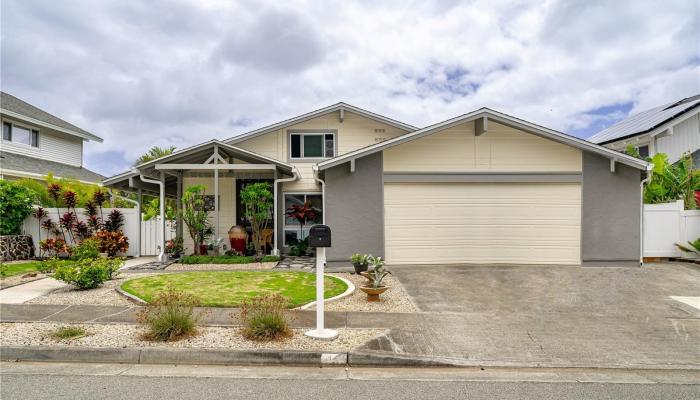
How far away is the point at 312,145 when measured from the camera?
1697cm

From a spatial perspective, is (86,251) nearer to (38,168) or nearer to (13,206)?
(13,206)

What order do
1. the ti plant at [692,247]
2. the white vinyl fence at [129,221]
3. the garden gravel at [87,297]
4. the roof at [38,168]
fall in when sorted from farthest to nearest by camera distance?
1. the roof at [38,168]
2. the white vinyl fence at [129,221]
3. the ti plant at [692,247]
4. the garden gravel at [87,297]

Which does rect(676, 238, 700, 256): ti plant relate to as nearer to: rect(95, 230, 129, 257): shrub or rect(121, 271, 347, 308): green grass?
rect(121, 271, 347, 308): green grass

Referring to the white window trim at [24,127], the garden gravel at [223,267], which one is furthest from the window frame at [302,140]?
the white window trim at [24,127]

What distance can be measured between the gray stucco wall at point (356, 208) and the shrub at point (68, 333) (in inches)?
272

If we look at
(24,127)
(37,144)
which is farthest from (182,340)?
(37,144)

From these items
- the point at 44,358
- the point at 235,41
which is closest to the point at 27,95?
the point at 235,41

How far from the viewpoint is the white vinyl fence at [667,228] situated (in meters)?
13.4

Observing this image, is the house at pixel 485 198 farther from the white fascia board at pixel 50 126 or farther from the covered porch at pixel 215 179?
the white fascia board at pixel 50 126

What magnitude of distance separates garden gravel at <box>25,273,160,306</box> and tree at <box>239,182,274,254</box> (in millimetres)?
5283

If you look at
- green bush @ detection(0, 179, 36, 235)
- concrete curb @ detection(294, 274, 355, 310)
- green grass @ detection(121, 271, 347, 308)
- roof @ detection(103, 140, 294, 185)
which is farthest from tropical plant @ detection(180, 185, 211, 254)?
concrete curb @ detection(294, 274, 355, 310)

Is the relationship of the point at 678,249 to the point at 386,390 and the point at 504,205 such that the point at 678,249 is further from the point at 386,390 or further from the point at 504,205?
the point at 386,390

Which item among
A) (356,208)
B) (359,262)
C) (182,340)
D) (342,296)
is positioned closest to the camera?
(182,340)

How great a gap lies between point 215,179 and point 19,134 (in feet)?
43.2
